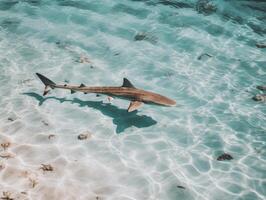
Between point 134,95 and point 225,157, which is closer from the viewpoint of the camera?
point 225,157

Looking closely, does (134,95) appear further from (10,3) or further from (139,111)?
(10,3)

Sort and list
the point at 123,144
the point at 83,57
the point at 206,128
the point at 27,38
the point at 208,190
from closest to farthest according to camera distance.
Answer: the point at 208,190
the point at 123,144
the point at 206,128
the point at 83,57
the point at 27,38

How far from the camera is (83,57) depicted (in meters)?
12.3

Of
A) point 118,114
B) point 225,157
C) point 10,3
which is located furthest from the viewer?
point 10,3

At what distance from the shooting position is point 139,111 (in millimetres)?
9102

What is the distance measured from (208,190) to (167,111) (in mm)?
3125

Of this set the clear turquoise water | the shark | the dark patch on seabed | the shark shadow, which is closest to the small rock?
the clear turquoise water

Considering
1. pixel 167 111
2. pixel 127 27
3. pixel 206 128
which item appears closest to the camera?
pixel 206 128

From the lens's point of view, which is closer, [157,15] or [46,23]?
[46,23]

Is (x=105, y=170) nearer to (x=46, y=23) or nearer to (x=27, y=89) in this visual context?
(x=27, y=89)

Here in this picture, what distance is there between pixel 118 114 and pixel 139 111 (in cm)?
63

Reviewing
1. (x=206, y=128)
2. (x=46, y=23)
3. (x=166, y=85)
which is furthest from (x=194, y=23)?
(x=206, y=128)

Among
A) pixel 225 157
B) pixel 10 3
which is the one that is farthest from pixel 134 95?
pixel 10 3

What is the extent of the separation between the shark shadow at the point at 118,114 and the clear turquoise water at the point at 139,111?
30 mm
